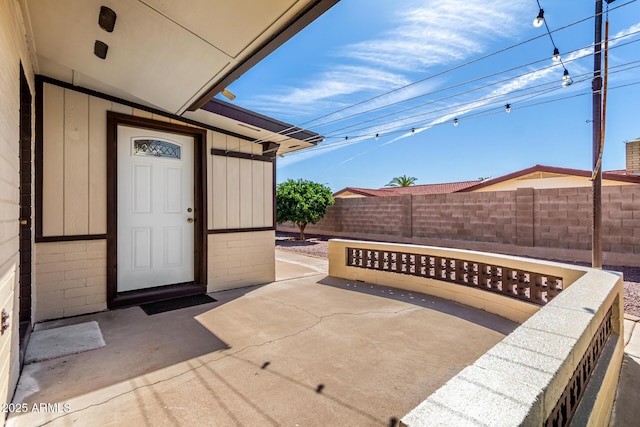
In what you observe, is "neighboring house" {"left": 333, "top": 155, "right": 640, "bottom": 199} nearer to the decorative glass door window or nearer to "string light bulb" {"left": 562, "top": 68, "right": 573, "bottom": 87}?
"string light bulb" {"left": 562, "top": 68, "right": 573, "bottom": 87}

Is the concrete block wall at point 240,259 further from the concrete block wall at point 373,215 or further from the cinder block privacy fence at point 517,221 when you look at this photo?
the concrete block wall at point 373,215

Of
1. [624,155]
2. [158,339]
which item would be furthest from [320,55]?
[624,155]

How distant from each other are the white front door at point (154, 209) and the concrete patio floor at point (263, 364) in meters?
0.63

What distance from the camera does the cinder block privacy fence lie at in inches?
255

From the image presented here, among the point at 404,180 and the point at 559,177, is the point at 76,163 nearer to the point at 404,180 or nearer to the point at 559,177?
the point at 559,177

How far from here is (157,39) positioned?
2.20m

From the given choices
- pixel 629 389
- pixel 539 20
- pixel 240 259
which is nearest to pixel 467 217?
pixel 539 20

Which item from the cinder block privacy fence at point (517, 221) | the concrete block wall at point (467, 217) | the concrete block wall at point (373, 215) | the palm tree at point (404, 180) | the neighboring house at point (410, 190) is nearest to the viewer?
the cinder block privacy fence at point (517, 221)

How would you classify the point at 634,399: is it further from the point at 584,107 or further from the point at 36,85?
the point at 36,85

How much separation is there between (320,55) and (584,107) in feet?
16.6

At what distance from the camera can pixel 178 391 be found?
1.90 metres

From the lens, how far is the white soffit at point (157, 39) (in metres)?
1.83

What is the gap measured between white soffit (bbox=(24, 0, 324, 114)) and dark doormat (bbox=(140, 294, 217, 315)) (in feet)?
7.84

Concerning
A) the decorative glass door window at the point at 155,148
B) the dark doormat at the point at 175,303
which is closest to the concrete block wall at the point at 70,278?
the dark doormat at the point at 175,303
